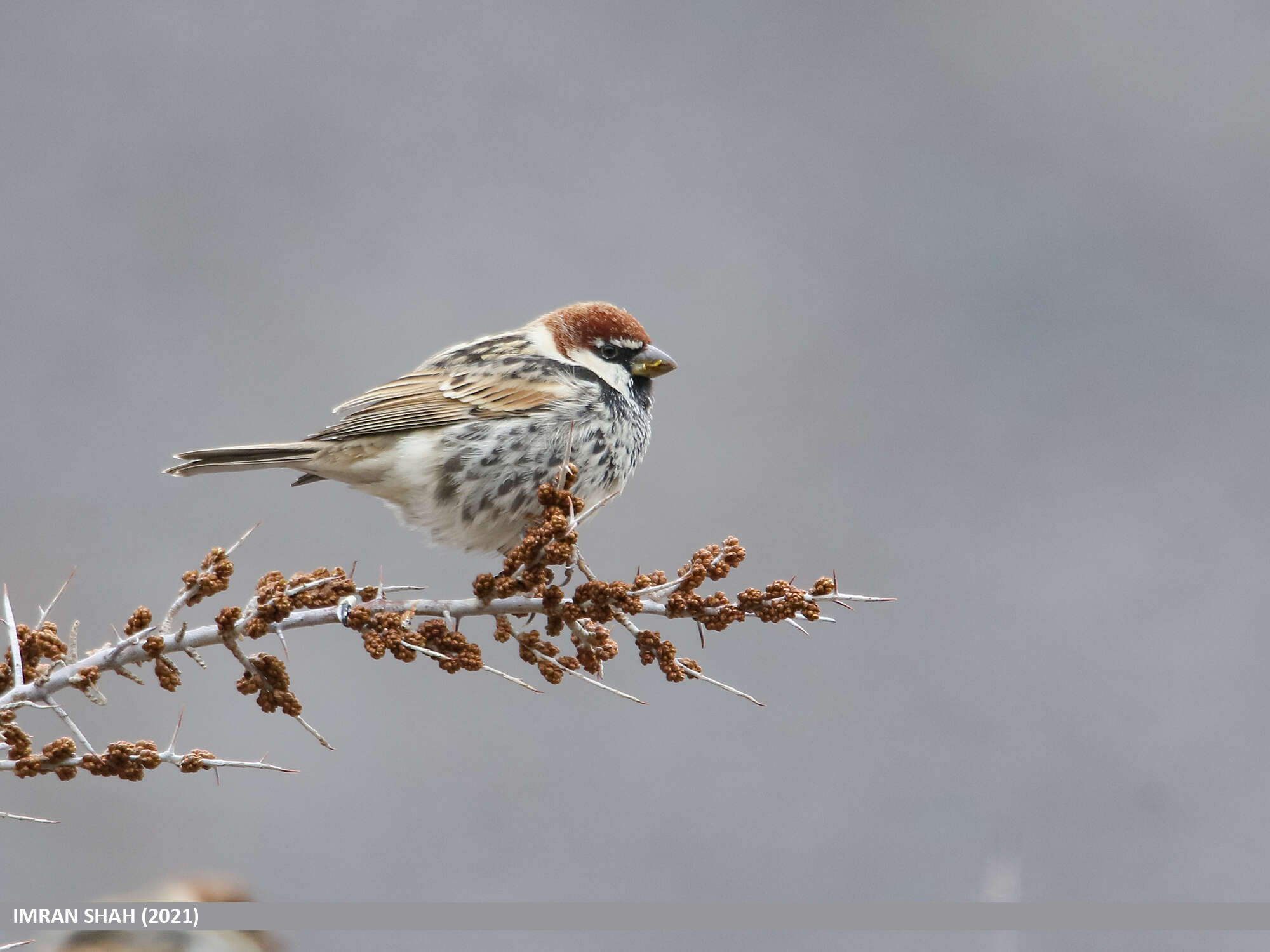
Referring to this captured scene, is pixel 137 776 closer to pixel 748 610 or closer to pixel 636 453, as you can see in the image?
pixel 748 610

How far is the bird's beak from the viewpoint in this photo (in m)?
1.72

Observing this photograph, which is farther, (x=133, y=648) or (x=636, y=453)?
(x=636, y=453)

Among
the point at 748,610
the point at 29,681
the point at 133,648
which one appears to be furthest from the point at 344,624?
the point at 748,610

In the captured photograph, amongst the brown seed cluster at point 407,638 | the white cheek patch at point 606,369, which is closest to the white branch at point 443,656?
the brown seed cluster at point 407,638

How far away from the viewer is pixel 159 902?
60.0 inches

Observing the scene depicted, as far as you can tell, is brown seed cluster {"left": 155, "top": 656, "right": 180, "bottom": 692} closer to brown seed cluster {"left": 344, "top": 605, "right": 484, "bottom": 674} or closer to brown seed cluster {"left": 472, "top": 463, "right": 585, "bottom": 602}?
brown seed cluster {"left": 344, "top": 605, "right": 484, "bottom": 674}

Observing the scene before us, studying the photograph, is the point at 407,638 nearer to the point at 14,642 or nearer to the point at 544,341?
the point at 14,642

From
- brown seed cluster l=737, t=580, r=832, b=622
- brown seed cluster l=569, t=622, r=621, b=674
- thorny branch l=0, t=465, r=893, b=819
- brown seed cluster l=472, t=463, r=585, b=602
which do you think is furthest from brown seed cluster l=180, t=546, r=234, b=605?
brown seed cluster l=737, t=580, r=832, b=622

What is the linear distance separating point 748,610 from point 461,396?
71 centimetres

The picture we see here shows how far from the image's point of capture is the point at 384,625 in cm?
118

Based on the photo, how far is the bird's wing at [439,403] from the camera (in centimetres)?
170

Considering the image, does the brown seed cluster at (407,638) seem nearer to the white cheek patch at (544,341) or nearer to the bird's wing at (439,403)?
the bird's wing at (439,403)

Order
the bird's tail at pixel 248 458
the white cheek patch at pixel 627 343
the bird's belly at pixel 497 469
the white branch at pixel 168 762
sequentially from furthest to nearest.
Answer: the white cheek patch at pixel 627 343, the bird's belly at pixel 497 469, the bird's tail at pixel 248 458, the white branch at pixel 168 762

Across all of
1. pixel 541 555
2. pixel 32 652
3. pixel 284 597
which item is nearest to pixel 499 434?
pixel 541 555
